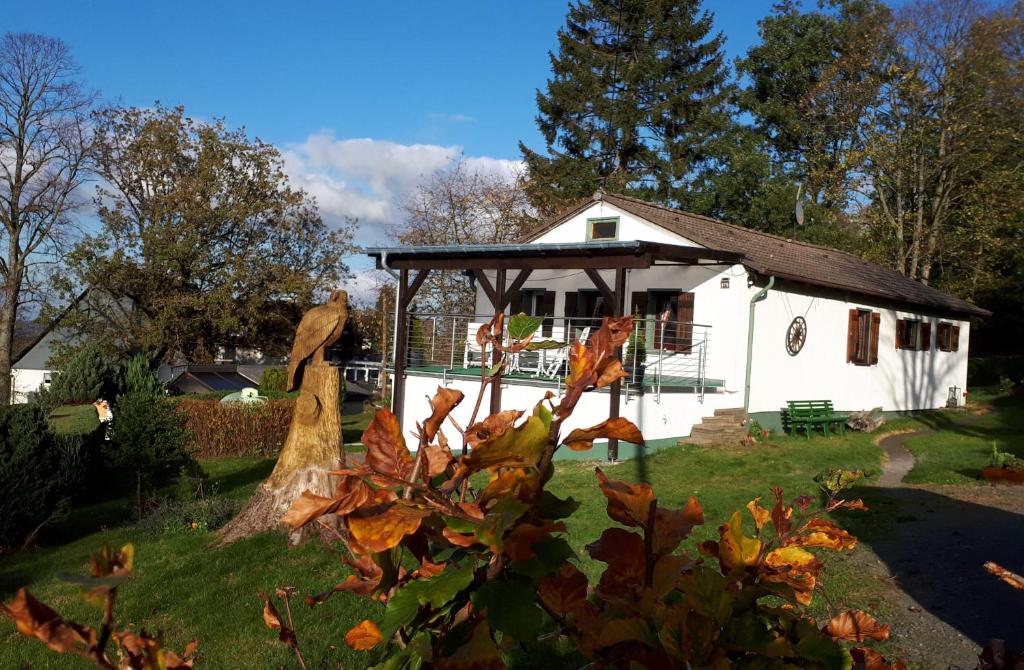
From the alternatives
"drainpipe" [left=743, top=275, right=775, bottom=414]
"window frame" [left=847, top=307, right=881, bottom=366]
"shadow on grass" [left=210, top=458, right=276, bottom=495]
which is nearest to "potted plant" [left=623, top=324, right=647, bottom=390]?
"drainpipe" [left=743, top=275, right=775, bottom=414]

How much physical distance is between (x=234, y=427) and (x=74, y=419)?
4.74m

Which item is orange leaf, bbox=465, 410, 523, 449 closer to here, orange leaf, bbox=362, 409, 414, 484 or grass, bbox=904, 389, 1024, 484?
orange leaf, bbox=362, 409, 414, 484

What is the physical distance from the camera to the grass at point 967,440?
1145 cm

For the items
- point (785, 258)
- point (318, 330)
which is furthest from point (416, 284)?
point (318, 330)

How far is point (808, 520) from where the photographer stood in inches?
51.6

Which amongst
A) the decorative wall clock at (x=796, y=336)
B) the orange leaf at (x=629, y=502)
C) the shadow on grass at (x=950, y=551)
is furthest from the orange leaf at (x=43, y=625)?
the decorative wall clock at (x=796, y=336)

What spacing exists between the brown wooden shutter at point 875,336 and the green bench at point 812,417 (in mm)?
2614

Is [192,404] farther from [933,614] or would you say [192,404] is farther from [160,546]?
[933,614]

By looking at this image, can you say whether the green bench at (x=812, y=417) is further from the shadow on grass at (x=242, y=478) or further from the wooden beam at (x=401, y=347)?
the shadow on grass at (x=242, y=478)

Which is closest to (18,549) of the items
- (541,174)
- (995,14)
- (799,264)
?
(799,264)

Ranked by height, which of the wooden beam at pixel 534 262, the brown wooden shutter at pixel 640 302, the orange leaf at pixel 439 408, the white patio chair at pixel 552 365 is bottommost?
the white patio chair at pixel 552 365

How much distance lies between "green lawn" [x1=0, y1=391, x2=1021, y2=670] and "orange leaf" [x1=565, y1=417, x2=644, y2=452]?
666 mm

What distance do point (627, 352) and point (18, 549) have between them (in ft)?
32.0

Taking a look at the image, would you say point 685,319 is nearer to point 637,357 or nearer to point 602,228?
point 637,357
